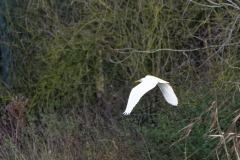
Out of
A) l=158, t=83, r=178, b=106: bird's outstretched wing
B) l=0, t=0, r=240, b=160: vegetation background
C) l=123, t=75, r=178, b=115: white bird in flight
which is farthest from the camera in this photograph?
l=0, t=0, r=240, b=160: vegetation background

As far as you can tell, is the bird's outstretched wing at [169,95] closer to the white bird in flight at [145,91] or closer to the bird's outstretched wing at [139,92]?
the white bird in flight at [145,91]

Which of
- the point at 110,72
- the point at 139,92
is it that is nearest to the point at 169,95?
the point at 139,92

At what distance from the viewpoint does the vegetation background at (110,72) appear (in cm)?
720

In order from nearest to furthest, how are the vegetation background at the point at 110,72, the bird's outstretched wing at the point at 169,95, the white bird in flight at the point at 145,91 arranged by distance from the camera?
the white bird in flight at the point at 145,91, the bird's outstretched wing at the point at 169,95, the vegetation background at the point at 110,72

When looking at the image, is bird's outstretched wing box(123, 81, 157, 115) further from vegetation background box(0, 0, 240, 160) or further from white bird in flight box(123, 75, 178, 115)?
vegetation background box(0, 0, 240, 160)

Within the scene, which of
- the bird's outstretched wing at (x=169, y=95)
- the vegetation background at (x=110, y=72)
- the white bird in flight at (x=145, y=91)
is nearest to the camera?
the white bird in flight at (x=145, y=91)

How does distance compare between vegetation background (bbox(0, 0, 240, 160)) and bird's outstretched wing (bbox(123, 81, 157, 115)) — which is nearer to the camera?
bird's outstretched wing (bbox(123, 81, 157, 115))

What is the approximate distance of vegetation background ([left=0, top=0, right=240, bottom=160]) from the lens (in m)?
7.20

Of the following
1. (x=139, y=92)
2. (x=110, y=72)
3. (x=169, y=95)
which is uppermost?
(x=139, y=92)

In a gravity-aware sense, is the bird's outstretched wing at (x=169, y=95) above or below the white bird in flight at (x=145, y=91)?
below

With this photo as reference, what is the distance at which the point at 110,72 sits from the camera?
34.7 feet

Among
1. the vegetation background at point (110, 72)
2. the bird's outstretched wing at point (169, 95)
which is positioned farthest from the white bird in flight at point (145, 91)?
the vegetation background at point (110, 72)

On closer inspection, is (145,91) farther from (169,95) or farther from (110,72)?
(110,72)

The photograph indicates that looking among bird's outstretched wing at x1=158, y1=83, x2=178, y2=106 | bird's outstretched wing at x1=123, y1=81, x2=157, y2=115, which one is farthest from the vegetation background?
bird's outstretched wing at x1=123, y1=81, x2=157, y2=115
